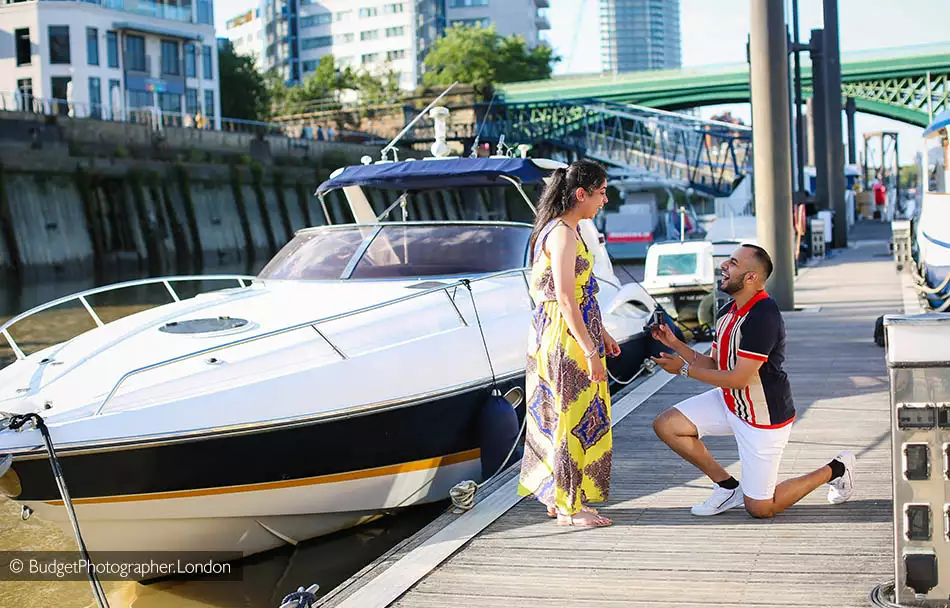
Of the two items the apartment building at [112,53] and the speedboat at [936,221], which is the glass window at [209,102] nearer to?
the apartment building at [112,53]

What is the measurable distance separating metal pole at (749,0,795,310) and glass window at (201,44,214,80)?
59134 mm

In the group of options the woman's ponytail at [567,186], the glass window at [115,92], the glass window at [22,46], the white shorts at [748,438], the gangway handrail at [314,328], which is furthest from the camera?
the glass window at [115,92]

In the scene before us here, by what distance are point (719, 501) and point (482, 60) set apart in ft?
303

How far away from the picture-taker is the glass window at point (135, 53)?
211 ft

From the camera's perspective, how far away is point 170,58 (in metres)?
66.9

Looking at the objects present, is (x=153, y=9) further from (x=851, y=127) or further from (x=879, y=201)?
(x=879, y=201)

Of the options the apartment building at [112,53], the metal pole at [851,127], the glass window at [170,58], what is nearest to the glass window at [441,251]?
the apartment building at [112,53]

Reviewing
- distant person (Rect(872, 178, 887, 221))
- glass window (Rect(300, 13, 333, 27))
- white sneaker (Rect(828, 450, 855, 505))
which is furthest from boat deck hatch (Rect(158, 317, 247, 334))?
glass window (Rect(300, 13, 333, 27))

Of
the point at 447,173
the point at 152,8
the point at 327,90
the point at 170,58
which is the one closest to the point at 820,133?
the point at 447,173

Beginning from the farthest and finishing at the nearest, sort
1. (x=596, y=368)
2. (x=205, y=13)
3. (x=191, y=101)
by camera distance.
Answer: (x=205, y=13) < (x=191, y=101) < (x=596, y=368)

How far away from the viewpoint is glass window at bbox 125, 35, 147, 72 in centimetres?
6425

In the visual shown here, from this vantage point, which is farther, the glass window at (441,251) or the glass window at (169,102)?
the glass window at (169,102)

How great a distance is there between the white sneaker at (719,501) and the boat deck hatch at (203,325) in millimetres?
3072

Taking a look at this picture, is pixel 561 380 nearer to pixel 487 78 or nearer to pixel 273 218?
pixel 273 218
